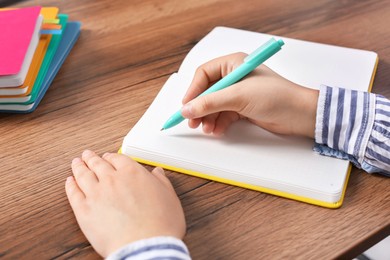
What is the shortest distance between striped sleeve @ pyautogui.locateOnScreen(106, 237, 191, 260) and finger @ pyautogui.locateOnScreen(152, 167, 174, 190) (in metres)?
0.10

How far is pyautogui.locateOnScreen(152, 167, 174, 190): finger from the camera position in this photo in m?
0.70

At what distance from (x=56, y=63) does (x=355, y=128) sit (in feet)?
1.65

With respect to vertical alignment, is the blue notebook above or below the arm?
below

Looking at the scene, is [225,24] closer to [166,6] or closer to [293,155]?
[166,6]

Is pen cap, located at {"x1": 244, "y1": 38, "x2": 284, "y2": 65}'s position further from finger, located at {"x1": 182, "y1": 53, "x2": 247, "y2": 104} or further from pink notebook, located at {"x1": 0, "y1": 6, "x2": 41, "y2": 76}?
pink notebook, located at {"x1": 0, "y1": 6, "x2": 41, "y2": 76}

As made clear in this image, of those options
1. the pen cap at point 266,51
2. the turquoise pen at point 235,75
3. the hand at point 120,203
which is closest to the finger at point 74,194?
the hand at point 120,203

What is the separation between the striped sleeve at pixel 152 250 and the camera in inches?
23.7

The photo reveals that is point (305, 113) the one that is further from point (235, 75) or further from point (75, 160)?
point (75, 160)

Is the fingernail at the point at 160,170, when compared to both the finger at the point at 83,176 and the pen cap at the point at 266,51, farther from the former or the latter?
the pen cap at the point at 266,51

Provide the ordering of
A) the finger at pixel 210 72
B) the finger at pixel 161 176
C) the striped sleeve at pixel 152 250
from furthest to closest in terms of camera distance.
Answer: the finger at pixel 210 72
the finger at pixel 161 176
the striped sleeve at pixel 152 250

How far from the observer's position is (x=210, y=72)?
0.84 metres

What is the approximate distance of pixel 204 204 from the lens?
2.28ft

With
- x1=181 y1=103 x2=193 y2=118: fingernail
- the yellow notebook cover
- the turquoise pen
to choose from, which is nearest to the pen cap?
the turquoise pen

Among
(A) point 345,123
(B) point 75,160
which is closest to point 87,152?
(B) point 75,160
